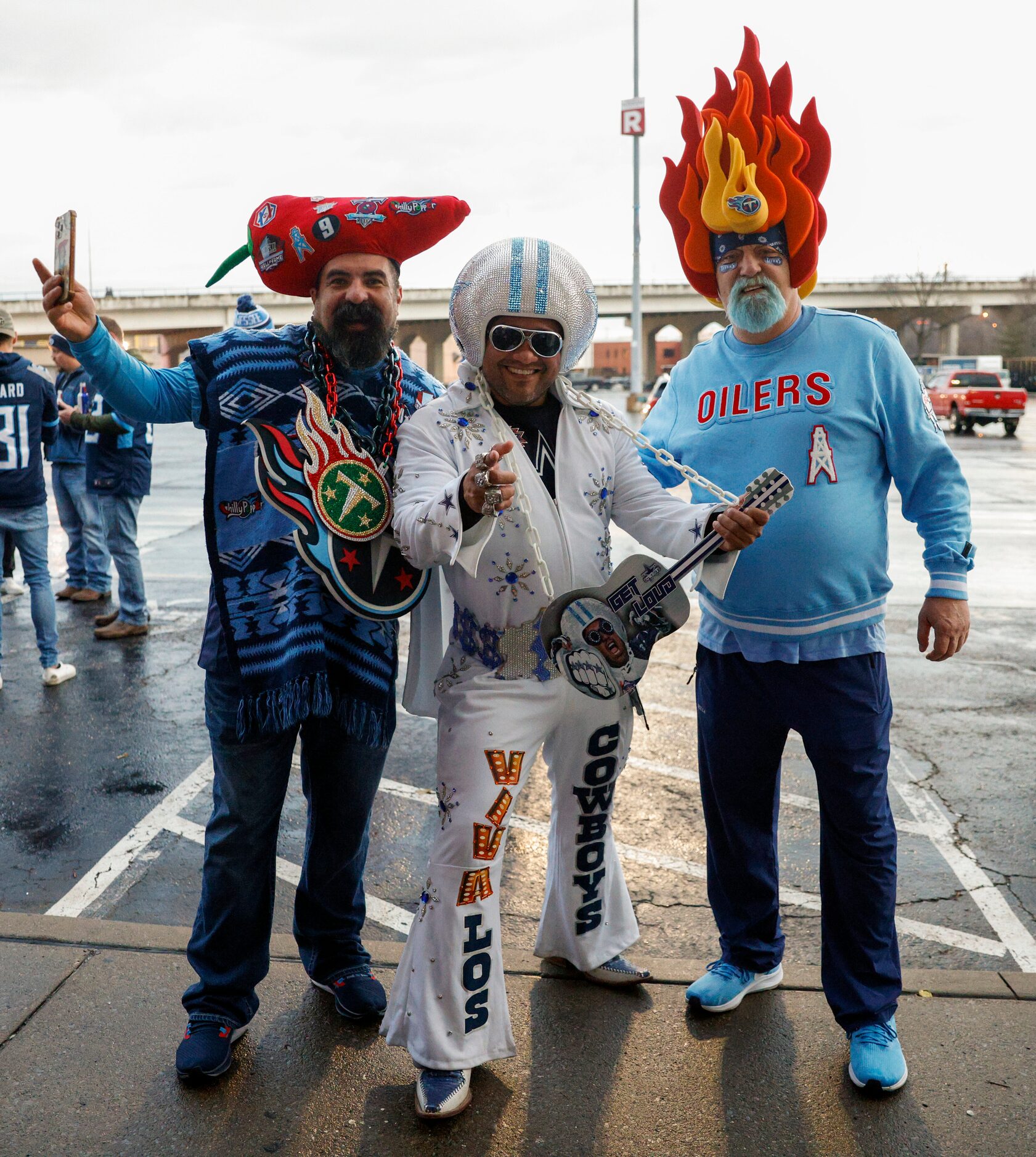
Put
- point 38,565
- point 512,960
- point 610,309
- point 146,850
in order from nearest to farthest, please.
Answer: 1. point 512,960
2. point 146,850
3. point 38,565
4. point 610,309

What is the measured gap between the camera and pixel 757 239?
2.79m

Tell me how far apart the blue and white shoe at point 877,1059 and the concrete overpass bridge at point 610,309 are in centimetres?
4325

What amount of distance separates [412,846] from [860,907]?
75.8 inches

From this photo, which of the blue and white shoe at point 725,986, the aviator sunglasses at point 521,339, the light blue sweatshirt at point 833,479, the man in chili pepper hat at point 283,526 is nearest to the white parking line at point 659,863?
the blue and white shoe at point 725,986

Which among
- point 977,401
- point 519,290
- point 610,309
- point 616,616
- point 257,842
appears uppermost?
point 610,309

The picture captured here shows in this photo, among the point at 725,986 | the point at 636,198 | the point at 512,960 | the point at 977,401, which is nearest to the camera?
the point at 725,986

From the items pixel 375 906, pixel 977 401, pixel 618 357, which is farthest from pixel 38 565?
pixel 618 357

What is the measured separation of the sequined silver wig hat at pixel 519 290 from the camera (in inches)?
98.3

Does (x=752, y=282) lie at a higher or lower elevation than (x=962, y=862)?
higher

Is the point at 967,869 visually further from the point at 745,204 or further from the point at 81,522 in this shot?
the point at 81,522

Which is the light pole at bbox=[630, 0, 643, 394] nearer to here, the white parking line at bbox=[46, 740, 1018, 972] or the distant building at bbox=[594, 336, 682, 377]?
the white parking line at bbox=[46, 740, 1018, 972]

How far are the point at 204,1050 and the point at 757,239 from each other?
2525 mm

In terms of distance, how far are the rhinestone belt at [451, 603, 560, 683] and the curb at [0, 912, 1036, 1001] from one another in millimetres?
974

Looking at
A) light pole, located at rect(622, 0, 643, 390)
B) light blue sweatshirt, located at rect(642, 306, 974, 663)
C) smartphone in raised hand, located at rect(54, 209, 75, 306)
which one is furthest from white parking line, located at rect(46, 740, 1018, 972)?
light pole, located at rect(622, 0, 643, 390)
